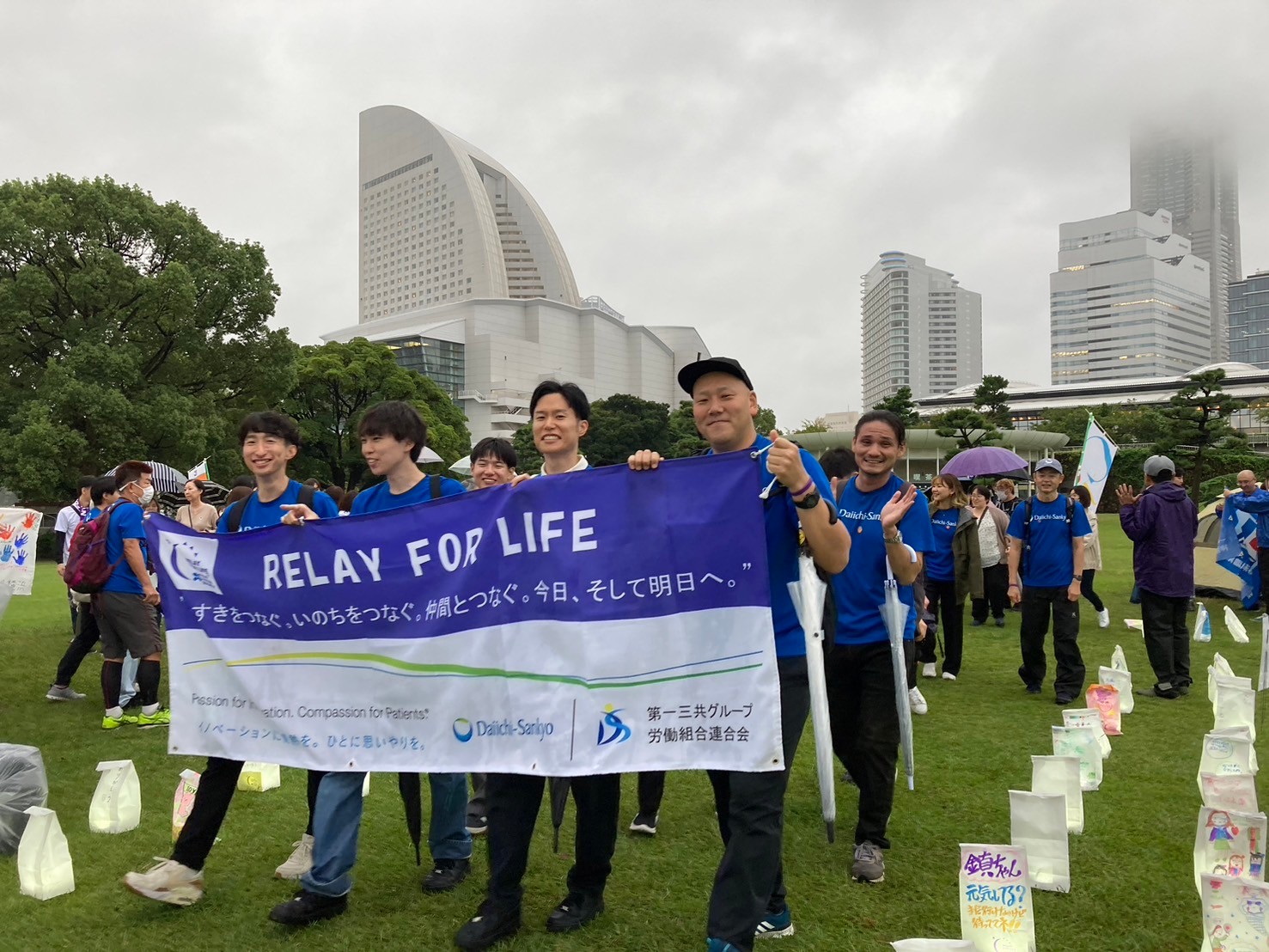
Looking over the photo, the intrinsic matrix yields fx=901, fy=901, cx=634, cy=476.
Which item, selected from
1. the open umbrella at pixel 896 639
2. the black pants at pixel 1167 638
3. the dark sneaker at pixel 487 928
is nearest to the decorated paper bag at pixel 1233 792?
the open umbrella at pixel 896 639

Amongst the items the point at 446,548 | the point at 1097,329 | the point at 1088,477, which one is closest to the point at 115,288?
the point at 1088,477

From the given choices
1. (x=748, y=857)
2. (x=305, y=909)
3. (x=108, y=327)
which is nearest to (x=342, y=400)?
(x=108, y=327)

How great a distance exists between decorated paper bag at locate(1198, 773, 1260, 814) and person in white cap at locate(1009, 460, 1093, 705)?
322 centimetres

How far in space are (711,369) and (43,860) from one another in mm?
3236

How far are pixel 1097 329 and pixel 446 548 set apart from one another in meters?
180

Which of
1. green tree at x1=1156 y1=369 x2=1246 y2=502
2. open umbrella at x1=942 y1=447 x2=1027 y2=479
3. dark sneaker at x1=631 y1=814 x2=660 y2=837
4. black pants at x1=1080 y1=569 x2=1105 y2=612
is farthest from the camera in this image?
green tree at x1=1156 y1=369 x2=1246 y2=502

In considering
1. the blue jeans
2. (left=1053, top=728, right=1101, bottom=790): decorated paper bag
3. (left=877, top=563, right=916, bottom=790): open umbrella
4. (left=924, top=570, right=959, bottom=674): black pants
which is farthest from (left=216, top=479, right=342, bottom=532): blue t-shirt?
(left=924, top=570, right=959, bottom=674): black pants

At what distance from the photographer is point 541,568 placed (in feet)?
10.1

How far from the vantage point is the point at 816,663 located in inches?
109

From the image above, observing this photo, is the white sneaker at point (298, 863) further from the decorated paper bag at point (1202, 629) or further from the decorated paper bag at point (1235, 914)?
the decorated paper bag at point (1202, 629)

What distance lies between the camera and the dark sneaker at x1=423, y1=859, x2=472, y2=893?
355 cm

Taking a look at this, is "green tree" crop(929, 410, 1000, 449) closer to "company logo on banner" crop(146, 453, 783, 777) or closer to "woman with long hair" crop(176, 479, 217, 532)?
"woman with long hair" crop(176, 479, 217, 532)

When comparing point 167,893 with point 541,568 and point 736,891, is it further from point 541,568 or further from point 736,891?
point 736,891

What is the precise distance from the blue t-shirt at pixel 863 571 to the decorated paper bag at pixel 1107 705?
8.10ft
